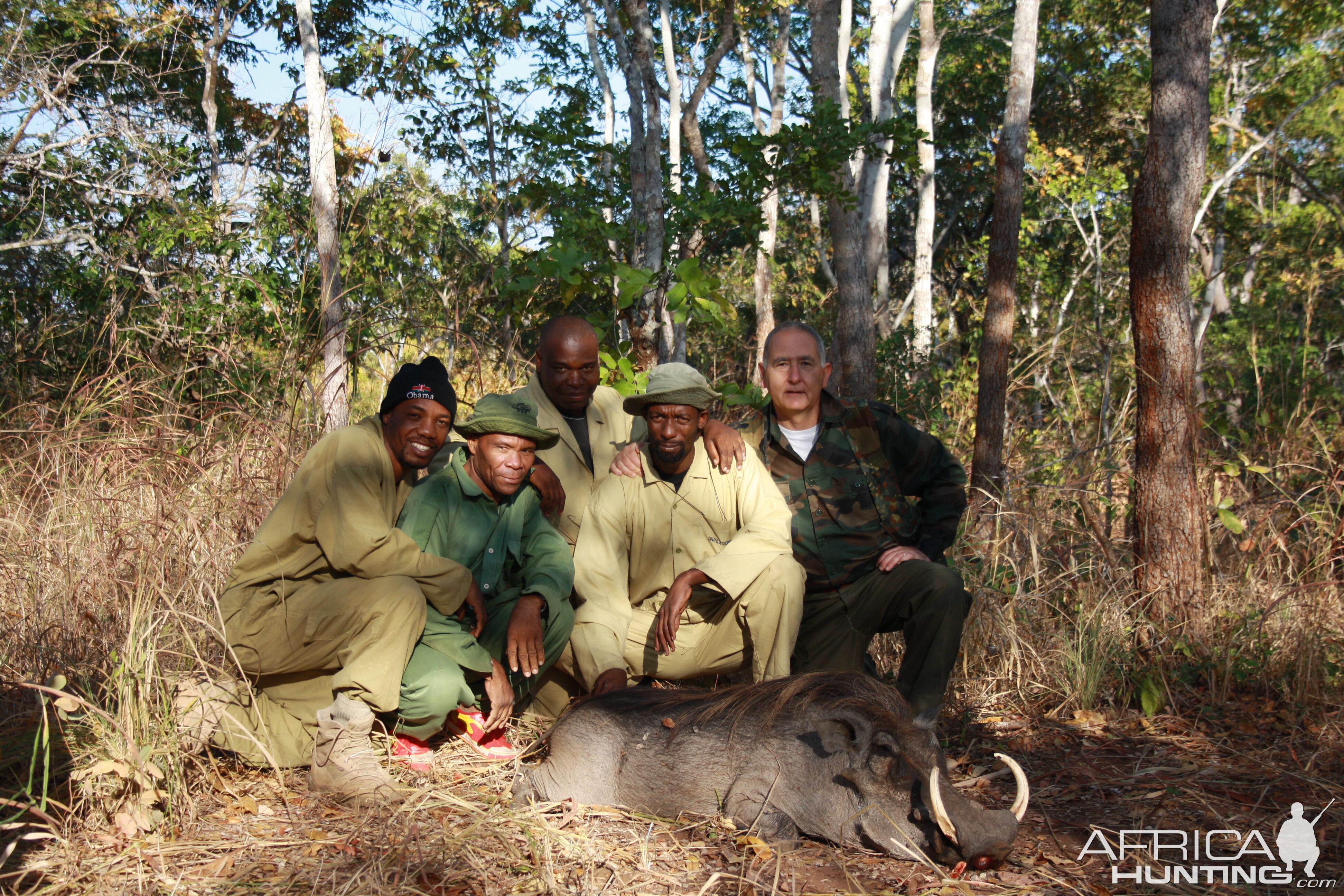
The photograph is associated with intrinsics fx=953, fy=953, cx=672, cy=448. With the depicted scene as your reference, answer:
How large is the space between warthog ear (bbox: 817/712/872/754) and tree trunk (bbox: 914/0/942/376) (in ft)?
34.4

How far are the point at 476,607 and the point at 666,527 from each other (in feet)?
3.00

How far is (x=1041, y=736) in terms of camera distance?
173 inches

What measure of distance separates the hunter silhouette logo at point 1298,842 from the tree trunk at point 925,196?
10.2 meters

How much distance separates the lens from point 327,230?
31.2 feet

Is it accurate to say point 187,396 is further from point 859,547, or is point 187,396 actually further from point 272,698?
point 859,547

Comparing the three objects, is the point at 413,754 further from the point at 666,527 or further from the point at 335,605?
the point at 666,527

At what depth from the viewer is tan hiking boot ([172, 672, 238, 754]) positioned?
3.40 meters

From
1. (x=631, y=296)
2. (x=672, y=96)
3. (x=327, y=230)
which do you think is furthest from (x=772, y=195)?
(x=631, y=296)

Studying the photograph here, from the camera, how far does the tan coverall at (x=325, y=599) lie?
354 centimetres

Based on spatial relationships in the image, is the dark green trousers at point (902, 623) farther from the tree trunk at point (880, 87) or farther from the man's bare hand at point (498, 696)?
the tree trunk at point (880, 87)

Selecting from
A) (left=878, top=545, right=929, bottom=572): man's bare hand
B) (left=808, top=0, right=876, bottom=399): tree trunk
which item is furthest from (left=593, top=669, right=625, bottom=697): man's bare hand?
(left=808, top=0, right=876, bottom=399): tree trunk

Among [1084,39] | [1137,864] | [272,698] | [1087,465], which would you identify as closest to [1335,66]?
[1084,39]

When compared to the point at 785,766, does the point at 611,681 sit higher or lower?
higher

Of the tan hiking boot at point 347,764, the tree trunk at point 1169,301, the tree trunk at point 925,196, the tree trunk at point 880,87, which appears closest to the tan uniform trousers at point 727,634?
the tan hiking boot at point 347,764
